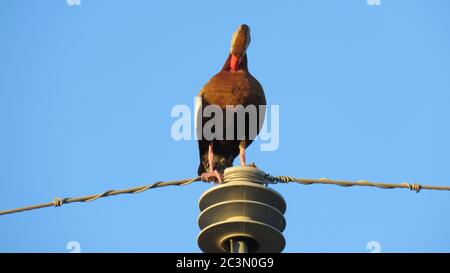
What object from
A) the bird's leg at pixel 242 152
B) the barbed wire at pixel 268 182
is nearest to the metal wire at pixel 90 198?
the barbed wire at pixel 268 182

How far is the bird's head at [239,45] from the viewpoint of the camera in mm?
13203

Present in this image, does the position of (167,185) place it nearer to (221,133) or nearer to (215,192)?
(215,192)

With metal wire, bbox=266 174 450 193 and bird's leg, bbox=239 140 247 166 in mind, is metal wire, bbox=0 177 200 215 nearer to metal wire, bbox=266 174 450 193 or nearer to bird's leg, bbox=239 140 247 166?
metal wire, bbox=266 174 450 193

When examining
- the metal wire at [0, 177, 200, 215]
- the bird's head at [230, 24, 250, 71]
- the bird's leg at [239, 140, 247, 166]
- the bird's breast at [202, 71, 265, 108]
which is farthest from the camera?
the bird's head at [230, 24, 250, 71]

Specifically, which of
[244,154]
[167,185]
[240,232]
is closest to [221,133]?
[244,154]

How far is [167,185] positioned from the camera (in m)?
8.70

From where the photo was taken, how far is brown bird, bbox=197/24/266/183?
12.9m

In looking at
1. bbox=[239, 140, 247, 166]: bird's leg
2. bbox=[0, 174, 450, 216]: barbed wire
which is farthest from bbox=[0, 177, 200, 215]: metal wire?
bbox=[239, 140, 247, 166]: bird's leg

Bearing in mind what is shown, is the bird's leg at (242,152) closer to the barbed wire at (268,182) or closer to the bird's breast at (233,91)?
the bird's breast at (233,91)
